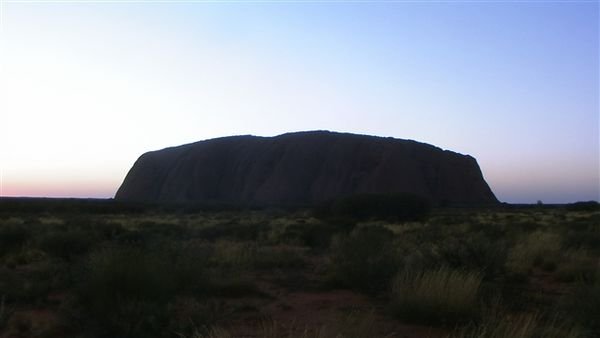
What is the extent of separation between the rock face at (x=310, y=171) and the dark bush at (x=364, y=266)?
78.3 meters

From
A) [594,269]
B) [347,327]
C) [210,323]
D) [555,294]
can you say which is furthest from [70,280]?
[594,269]

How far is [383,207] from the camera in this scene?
190 feet

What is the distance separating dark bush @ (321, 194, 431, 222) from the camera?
2218 inches

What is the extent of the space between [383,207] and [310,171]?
46.6 m

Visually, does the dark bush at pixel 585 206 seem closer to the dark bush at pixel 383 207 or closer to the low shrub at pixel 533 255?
the dark bush at pixel 383 207

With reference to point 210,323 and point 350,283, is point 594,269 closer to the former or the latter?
point 350,283

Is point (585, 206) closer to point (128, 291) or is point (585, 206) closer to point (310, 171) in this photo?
point (310, 171)

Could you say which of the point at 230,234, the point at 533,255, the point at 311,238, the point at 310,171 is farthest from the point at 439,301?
the point at 310,171

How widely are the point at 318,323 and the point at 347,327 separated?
3.01m

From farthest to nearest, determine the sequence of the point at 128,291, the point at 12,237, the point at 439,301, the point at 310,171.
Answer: the point at 310,171 → the point at 12,237 → the point at 128,291 → the point at 439,301

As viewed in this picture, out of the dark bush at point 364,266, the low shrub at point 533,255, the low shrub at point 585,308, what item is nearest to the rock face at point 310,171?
the low shrub at point 533,255

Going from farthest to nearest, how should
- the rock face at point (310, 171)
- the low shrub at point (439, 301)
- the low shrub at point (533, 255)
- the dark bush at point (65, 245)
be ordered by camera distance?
the rock face at point (310, 171), the dark bush at point (65, 245), the low shrub at point (533, 255), the low shrub at point (439, 301)

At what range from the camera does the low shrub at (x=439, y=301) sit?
9.32 m

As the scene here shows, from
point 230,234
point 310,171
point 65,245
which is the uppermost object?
point 310,171
